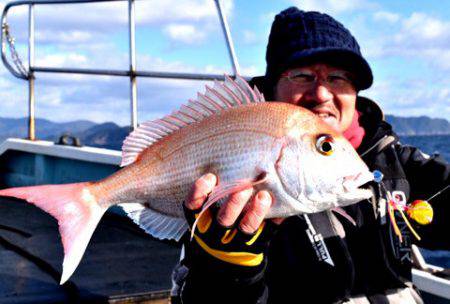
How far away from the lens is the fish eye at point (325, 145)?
2.08 metres

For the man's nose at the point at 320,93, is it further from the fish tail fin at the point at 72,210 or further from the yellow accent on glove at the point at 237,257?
the fish tail fin at the point at 72,210

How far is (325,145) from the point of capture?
209cm

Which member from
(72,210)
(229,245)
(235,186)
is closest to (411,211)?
(229,245)

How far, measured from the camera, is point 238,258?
2.27 meters

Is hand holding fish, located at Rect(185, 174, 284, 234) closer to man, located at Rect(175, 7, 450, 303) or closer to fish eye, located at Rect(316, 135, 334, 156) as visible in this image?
man, located at Rect(175, 7, 450, 303)

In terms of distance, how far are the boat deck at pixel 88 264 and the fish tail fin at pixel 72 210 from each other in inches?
47.9

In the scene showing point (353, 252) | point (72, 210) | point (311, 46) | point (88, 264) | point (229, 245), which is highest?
point (311, 46)

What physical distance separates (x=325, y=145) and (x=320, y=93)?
663 mm

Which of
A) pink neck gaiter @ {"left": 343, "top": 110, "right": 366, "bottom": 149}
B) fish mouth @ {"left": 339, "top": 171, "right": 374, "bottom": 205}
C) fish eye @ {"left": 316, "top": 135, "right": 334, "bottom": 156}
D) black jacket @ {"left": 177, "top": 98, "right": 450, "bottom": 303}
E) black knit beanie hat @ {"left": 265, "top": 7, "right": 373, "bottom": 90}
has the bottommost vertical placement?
black jacket @ {"left": 177, "top": 98, "right": 450, "bottom": 303}

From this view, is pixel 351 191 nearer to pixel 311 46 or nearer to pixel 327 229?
pixel 327 229

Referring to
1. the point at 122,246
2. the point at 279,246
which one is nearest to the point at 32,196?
the point at 279,246

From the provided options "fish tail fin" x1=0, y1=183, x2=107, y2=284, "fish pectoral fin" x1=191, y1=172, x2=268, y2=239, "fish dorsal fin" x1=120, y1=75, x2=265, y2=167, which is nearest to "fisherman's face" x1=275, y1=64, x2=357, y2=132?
"fish dorsal fin" x1=120, y1=75, x2=265, y2=167

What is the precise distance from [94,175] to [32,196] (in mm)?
3985

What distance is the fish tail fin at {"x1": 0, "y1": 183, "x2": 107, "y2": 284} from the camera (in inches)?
88.9
